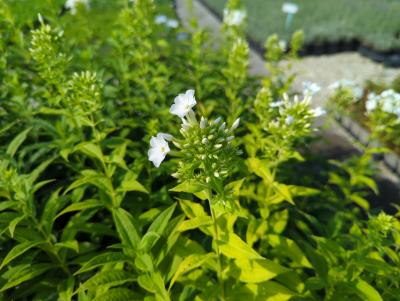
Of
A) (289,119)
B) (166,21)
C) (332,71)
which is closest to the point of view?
(289,119)

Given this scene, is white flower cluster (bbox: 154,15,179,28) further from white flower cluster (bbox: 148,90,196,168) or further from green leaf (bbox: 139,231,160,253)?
green leaf (bbox: 139,231,160,253)

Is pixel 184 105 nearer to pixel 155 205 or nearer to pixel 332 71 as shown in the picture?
pixel 155 205

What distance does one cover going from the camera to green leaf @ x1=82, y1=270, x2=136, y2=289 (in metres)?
1.94

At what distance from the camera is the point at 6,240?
2.59 metres

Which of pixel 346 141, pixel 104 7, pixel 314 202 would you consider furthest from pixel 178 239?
pixel 104 7

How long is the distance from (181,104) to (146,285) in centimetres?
105

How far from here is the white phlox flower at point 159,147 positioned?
1842mm

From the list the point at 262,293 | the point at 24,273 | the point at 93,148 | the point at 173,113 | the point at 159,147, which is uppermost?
the point at 173,113

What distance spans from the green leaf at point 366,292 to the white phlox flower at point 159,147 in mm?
1587

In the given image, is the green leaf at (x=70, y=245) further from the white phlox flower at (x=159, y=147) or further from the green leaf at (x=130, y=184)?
the white phlox flower at (x=159, y=147)

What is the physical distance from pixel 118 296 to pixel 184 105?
4.06 feet

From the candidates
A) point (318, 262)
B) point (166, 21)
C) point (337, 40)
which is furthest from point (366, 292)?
point (337, 40)

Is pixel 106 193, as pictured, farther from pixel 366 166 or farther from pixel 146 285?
pixel 366 166

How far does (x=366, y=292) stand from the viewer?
2.22m
